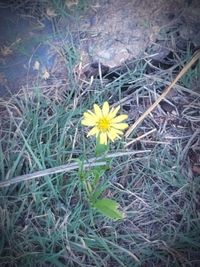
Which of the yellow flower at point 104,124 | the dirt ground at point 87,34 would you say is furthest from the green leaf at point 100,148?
the dirt ground at point 87,34

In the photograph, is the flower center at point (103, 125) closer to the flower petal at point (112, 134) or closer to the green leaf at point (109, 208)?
the flower petal at point (112, 134)

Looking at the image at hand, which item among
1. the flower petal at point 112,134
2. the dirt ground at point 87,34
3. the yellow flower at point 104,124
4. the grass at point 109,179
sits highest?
the dirt ground at point 87,34

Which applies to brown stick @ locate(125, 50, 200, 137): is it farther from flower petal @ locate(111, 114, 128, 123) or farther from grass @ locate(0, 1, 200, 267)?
flower petal @ locate(111, 114, 128, 123)

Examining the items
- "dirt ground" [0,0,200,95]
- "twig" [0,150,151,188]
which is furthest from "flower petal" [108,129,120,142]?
"dirt ground" [0,0,200,95]

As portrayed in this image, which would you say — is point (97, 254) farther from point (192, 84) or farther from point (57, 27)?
point (57, 27)

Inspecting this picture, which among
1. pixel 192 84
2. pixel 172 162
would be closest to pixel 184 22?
pixel 192 84

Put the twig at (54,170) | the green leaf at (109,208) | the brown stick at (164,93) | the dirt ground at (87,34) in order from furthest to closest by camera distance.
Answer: the dirt ground at (87,34)
the brown stick at (164,93)
the twig at (54,170)
the green leaf at (109,208)
